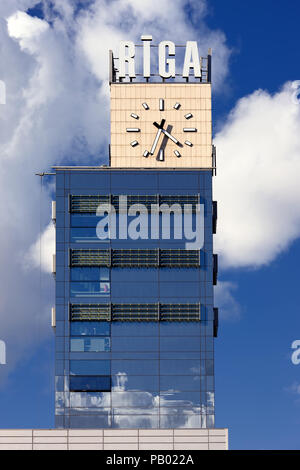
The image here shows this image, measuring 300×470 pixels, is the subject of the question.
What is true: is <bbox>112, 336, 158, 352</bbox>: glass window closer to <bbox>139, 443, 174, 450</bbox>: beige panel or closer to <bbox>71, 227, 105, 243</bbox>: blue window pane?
<bbox>71, 227, 105, 243</bbox>: blue window pane

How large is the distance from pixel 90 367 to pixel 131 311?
10.1 meters

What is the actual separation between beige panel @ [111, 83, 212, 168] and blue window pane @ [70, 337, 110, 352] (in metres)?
26.6

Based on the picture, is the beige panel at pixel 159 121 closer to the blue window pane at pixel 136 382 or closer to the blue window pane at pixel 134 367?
the blue window pane at pixel 134 367

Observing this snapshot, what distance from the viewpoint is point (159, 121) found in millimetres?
184375

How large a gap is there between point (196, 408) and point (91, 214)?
32.0 metres

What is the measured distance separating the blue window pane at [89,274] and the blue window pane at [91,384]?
1452 centimetres

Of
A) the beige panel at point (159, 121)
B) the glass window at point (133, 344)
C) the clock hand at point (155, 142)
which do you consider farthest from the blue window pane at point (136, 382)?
the clock hand at point (155, 142)

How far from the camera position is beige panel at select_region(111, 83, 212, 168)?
184 meters

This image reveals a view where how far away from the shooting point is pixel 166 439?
165625 mm

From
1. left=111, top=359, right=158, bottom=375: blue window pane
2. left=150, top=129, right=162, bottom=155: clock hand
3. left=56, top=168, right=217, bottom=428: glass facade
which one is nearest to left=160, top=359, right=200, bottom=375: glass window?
left=56, top=168, right=217, bottom=428: glass facade

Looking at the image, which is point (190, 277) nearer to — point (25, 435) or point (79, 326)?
point (79, 326)

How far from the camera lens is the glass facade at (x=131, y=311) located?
17425 centimetres

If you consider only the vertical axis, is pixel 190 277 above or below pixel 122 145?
below

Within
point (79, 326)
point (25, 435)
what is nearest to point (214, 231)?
point (79, 326)
